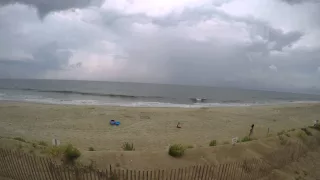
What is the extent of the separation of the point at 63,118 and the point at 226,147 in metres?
18.0

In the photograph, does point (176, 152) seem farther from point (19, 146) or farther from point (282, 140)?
point (282, 140)

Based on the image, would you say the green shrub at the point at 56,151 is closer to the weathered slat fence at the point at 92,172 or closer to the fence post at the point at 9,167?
the weathered slat fence at the point at 92,172

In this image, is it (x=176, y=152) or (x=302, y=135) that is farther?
(x=302, y=135)

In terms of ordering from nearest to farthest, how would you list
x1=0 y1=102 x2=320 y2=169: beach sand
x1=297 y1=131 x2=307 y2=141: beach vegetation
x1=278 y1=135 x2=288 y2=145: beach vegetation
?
x1=0 y1=102 x2=320 y2=169: beach sand → x1=278 y1=135 x2=288 y2=145: beach vegetation → x1=297 y1=131 x2=307 y2=141: beach vegetation

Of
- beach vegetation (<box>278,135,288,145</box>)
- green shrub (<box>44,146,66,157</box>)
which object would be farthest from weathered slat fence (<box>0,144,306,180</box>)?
beach vegetation (<box>278,135,288,145</box>)

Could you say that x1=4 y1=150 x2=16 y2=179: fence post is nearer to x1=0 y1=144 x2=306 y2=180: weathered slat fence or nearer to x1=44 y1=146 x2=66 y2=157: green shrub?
x1=0 y1=144 x2=306 y2=180: weathered slat fence

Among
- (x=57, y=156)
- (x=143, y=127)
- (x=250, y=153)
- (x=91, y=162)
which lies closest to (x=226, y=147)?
(x=250, y=153)

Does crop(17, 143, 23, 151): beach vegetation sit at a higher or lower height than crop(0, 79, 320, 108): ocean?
higher

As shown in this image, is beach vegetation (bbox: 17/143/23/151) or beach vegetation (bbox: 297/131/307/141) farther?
beach vegetation (bbox: 297/131/307/141)

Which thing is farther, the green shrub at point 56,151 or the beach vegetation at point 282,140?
the beach vegetation at point 282,140

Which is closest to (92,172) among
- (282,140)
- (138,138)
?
(138,138)

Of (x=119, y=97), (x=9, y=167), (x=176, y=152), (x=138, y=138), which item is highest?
(x=176, y=152)

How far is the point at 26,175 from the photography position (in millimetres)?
7637

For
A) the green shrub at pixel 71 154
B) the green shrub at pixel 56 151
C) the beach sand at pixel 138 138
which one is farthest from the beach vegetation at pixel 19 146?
the green shrub at pixel 71 154
